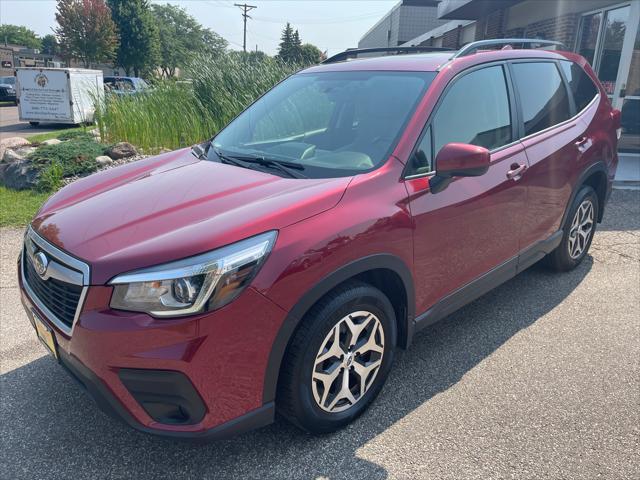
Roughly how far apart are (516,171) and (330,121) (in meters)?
1.25

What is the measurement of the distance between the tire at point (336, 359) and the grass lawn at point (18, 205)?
4.94m

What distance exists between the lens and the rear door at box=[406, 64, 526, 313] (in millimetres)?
2719

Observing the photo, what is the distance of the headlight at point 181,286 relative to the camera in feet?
6.33

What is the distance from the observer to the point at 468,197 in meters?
2.93

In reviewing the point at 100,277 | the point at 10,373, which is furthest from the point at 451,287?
the point at 10,373

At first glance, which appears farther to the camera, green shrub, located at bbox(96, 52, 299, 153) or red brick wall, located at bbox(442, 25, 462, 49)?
red brick wall, located at bbox(442, 25, 462, 49)

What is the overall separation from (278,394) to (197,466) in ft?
1.71

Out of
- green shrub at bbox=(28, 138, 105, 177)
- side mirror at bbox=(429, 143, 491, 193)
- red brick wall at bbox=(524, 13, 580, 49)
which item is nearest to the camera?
side mirror at bbox=(429, 143, 491, 193)

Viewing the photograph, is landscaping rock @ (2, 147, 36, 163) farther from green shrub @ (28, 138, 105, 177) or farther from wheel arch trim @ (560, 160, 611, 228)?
wheel arch trim @ (560, 160, 611, 228)

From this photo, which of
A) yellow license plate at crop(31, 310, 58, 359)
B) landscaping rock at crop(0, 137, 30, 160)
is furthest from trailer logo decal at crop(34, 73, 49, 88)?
yellow license plate at crop(31, 310, 58, 359)

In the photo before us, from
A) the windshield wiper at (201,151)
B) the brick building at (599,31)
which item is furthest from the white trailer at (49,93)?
the windshield wiper at (201,151)

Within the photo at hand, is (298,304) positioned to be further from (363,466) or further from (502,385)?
(502,385)

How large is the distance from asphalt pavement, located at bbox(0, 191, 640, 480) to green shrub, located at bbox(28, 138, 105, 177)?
13.7 ft

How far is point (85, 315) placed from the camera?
1996 mm
